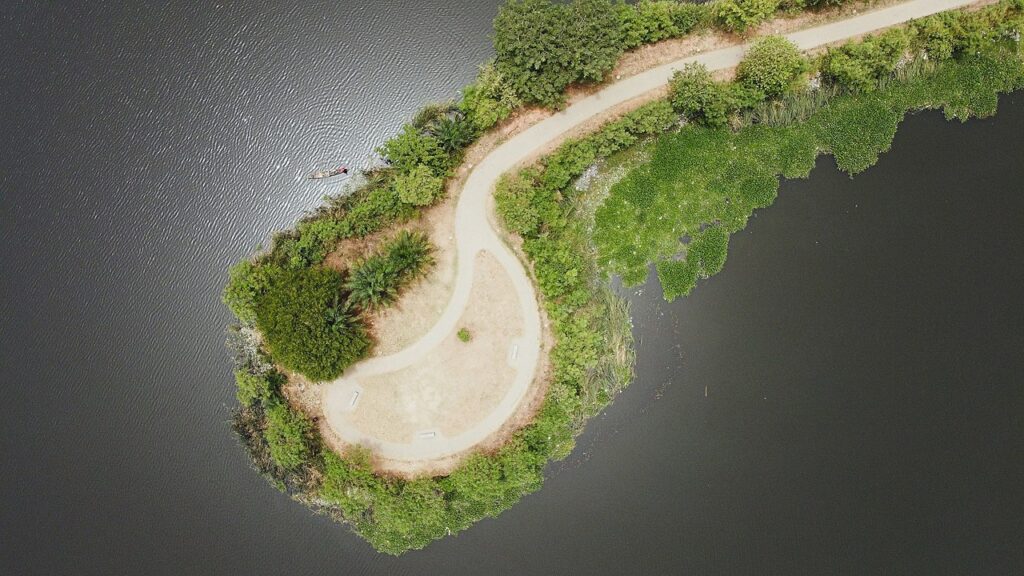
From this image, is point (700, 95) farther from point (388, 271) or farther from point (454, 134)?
point (388, 271)

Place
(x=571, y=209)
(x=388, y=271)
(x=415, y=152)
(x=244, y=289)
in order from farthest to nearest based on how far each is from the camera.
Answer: (x=571, y=209), (x=415, y=152), (x=244, y=289), (x=388, y=271)

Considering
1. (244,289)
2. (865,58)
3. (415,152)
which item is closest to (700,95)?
(865,58)

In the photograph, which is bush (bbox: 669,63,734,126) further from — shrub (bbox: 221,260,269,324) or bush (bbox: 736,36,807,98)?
shrub (bbox: 221,260,269,324)

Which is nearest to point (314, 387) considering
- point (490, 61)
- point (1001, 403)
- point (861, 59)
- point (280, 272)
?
point (280, 272)

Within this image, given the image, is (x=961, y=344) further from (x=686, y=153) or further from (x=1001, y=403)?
(x=686, y=153)

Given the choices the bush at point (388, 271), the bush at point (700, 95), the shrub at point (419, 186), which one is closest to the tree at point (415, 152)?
the shrub at point (419, 186)

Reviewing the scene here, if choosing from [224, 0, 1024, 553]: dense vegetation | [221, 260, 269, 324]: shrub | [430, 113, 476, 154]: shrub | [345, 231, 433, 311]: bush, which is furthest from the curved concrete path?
[221, 260, 269, 324]: shrub
